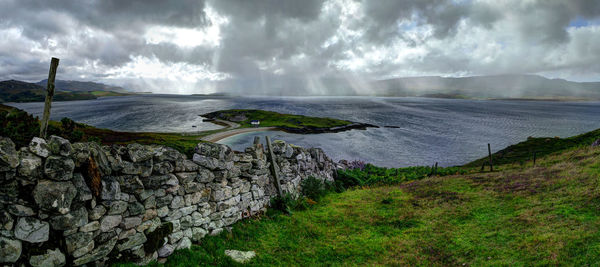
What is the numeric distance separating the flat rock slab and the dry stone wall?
1316 mm

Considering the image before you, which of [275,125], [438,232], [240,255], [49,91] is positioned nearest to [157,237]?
[240,255]

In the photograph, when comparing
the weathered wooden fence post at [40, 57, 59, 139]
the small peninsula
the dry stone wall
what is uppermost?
the weathered wooden fence post at [40, 57, 59, 139]

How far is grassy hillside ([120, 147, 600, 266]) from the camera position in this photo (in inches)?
289

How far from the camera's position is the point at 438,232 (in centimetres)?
984

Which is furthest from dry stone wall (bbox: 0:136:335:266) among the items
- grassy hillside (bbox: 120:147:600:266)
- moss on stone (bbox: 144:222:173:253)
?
grassy hillside (bbox: 120:147:600:266)

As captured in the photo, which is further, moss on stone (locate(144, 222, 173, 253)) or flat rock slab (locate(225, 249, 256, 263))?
flat rock slab (locate(225, 249, 256, 263))

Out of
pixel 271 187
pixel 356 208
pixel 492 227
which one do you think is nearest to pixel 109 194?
pixel 271 187

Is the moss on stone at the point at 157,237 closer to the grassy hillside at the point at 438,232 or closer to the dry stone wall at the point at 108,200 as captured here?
the dry stone wall at the point at 108,200

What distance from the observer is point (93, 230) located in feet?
19.3

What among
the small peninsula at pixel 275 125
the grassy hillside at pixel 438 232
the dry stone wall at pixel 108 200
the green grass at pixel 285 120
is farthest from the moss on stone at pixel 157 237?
the green grass at pixel 285 120

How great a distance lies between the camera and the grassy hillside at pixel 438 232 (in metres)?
7.35

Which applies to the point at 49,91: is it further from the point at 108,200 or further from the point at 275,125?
the point at 275,125

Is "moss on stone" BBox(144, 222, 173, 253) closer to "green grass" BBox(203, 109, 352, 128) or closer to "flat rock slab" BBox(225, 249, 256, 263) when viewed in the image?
"flat rock slab" BBox(225, 249, 256, 263)

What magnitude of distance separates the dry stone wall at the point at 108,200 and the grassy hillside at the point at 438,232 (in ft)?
3.00
